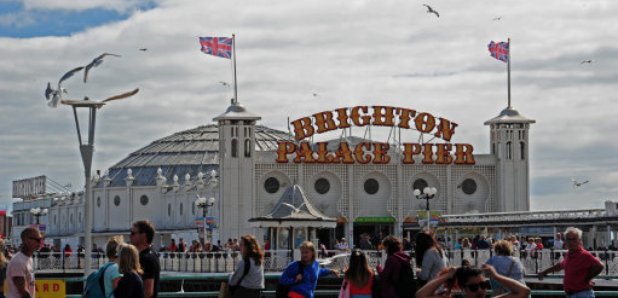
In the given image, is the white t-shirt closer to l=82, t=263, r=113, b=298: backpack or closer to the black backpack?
l=82, t=263, r=113, b=298: backpack

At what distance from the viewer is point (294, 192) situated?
5594 centimetres

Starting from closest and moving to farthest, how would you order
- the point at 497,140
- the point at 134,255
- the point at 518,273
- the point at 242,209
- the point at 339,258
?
the point at 134,255 → the point at 518,273 → the point at 339,258 → the point at 242,209 → the point at 497,140

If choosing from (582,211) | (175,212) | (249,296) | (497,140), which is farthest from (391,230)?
(249,296)

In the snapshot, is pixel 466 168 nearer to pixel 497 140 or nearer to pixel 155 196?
pixel 497 140

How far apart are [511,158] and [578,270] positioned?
56.4 metres

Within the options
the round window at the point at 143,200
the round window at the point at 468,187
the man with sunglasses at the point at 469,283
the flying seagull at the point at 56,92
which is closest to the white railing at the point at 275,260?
the flying seagull at the point at 56,92

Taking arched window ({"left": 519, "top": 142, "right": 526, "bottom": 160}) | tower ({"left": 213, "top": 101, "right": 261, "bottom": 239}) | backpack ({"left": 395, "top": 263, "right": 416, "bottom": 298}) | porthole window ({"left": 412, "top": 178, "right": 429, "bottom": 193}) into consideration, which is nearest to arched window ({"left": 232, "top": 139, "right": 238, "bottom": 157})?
tower ({"left": 213, "top": 101, "right": 261, "bottom": 239})

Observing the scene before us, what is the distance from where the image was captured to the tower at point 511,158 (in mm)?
72000

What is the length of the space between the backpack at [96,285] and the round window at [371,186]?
56923mm

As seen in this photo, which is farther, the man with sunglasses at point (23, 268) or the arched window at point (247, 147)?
the arched window at point (247, 147)

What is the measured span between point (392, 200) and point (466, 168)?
444 cm

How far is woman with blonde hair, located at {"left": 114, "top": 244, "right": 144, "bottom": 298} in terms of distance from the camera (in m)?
13.8

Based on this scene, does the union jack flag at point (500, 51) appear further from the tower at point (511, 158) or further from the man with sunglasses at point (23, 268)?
the man with sunglasses at point (23, 268)

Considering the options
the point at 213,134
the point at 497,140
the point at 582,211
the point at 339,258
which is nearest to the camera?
the point at 339,258
